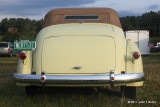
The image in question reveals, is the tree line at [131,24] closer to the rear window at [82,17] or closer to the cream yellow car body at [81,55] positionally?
the rear window at [82,17]

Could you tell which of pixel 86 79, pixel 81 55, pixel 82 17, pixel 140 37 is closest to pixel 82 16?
pixel 82 17

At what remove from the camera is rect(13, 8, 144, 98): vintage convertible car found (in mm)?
5617

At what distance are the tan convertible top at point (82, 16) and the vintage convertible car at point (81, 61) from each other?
3.28 feet

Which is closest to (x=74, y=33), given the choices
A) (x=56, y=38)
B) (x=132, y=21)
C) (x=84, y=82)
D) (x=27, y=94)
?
(x=56, y=38)

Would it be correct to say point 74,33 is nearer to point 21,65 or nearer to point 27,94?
point 21,65

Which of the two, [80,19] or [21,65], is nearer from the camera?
[21,65]

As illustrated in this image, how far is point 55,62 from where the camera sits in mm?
5914

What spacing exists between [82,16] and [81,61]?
6.89ft

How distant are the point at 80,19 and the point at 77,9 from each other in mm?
606

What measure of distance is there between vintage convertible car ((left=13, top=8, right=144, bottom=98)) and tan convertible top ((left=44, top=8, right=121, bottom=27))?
39.3 inches

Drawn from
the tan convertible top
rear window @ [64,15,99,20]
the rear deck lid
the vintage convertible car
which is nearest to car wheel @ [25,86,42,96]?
the vintage convertible car

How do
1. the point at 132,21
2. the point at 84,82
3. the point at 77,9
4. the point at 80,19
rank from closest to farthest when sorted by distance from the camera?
the point at 84,82, the point at 80,19, the point at 77,9, the point at 132,21

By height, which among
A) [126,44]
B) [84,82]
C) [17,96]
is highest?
[126,44]

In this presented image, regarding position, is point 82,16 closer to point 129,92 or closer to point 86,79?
point 129,92
